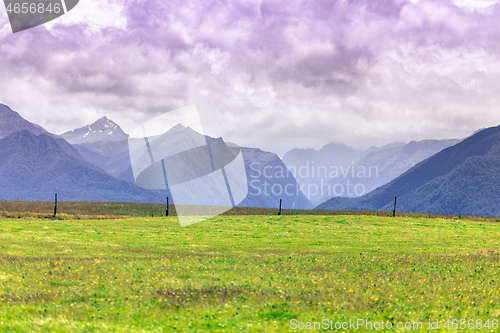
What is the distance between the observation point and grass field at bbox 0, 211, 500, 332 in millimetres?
15891

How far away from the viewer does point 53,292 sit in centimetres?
1938

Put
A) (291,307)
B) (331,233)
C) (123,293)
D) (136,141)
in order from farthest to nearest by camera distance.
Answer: (331,233)
(136,141)
(123,293)
(291,307)

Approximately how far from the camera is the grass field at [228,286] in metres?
15.9

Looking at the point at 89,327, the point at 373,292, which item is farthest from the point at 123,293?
the point at 373,292

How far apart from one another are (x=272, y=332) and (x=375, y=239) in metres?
36.1

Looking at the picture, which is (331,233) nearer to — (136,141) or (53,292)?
(136,141)

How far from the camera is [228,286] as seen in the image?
68.1 ft

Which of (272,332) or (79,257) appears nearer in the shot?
(272,332)

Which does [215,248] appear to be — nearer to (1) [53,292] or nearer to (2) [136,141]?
(2) [136,141]

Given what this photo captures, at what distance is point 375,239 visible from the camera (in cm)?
4753

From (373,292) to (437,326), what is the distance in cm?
484

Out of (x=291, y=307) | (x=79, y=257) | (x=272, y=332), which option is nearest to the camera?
(x=272, y=332)

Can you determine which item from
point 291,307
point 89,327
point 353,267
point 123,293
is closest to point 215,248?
point 353,267

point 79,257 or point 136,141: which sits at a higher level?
point 136,141
